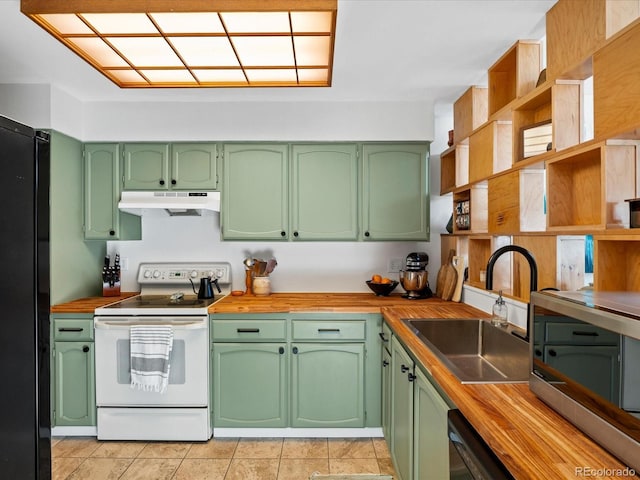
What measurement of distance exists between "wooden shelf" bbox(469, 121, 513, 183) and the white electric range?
1.94m

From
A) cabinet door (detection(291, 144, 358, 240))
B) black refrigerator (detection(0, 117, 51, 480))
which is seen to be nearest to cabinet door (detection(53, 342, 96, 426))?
cabinet door (detection(291, 144, 358, 240))

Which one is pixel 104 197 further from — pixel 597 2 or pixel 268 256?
pixel 597 2

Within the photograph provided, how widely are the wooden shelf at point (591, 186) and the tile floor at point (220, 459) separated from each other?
1.71m

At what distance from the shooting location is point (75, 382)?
2637mm

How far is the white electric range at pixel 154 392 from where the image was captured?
2.55 m

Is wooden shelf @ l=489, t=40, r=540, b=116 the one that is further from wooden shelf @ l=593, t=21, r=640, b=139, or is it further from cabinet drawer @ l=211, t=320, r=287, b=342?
cabinet drawer @ l=211, t=320, r=287, b=342

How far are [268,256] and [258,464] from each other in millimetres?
1485

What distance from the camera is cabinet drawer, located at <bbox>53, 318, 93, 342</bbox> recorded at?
262cm

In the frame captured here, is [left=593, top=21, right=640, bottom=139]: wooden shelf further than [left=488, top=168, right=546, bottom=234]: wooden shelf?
No

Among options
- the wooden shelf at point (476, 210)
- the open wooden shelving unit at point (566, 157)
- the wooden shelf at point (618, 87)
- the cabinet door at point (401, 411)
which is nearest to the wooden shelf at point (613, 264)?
the open wooden shelving unit at point (566, 157)

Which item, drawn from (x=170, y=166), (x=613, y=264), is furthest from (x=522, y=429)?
(x=170, y=166)

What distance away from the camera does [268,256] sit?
10.6ft

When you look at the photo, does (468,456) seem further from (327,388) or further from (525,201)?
(327,388)

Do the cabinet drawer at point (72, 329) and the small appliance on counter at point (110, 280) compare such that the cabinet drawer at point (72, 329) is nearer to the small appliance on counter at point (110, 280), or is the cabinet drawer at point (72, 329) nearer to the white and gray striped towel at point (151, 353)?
the white and gray striped towel at point (151, 353)
